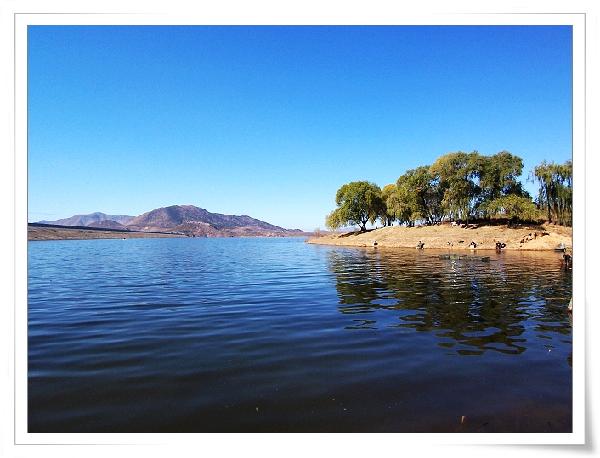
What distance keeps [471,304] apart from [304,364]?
7.47 meters

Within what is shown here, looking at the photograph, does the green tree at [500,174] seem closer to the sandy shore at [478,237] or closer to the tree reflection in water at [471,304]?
the sandy shore at [478,237]

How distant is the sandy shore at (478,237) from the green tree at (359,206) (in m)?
15.0

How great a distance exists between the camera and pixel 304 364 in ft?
20.6

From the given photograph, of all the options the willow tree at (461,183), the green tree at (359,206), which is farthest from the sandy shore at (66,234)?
the willow tree at (461,183)

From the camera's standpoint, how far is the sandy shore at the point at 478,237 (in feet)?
129

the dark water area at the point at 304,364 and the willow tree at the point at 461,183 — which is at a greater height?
the willow tree at the point at 461,183

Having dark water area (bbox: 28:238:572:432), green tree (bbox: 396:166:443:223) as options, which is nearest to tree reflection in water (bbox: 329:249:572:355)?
dark water area (bbox: 28:238:572:432)

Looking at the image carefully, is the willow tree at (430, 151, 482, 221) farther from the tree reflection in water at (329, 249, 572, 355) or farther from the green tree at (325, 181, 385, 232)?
the tree reflection in water at (329, 249, 572, 355)

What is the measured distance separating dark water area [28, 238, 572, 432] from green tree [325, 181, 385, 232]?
66.0 metres

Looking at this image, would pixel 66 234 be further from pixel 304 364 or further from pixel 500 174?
pixel 304 364

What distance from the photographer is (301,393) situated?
506cm

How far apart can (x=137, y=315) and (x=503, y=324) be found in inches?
404

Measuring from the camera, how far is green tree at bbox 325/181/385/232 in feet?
258
